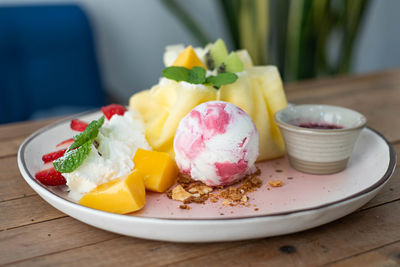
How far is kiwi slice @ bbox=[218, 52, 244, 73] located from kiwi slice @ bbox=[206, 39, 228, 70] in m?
0.05

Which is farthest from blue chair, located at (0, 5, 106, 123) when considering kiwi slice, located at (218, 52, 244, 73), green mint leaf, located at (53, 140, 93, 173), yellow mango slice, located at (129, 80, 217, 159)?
green mint leaf, located at (53, 140, 93, 173)

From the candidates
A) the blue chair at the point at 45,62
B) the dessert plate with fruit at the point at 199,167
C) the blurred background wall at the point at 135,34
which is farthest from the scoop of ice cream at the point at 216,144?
the blurred background wall at the point at 135,34

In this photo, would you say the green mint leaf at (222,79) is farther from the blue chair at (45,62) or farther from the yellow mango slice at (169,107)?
the blue chair at (45,62)

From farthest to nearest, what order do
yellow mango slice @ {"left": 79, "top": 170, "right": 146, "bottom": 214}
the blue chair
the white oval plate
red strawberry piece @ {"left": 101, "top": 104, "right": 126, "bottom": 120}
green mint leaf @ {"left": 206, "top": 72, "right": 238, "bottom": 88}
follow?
the blue chair
red strawberry piece @ {"left": 101, "top": 104, "right": 126, "bottom": 120}
green mint leaf @ {"left": 206, "top": 72, "right": 238, "bottom": 88}
yellow mango slice @ {"left": 79, "top": 170, "right": 146, "bottom": 214}
the white oval plate

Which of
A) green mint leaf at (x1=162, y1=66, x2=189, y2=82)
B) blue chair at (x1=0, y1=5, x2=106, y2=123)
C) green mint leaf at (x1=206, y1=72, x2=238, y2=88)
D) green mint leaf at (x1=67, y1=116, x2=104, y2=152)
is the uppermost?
green mint leaf at (x1=162, y1=66, x2=189, y2=82)

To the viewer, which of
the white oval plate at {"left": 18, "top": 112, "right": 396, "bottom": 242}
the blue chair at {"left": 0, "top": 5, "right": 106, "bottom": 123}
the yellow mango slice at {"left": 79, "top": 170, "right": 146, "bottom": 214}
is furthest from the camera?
the blue chair at {"left": 0, "top": 5, "right": 106, "bottom": 123}

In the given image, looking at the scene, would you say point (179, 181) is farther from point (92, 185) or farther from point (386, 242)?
point (386, 242)

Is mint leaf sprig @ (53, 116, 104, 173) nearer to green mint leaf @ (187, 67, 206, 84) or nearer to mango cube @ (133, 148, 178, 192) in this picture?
mango cube @ (133, 148, 178, 192)

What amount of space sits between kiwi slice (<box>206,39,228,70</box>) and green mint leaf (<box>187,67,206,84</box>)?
132mm

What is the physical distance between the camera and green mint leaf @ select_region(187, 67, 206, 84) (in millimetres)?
1021

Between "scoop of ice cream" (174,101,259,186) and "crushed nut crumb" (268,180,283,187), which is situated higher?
"scoop of ice cream" (174,101,259,186)

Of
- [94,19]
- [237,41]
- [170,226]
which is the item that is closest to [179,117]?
[170,226]

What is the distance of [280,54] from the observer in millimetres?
2615

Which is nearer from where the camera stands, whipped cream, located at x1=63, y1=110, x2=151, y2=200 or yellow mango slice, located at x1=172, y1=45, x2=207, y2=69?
whipped cream, located at x1=63, y1=110, x2=151, y2=200
